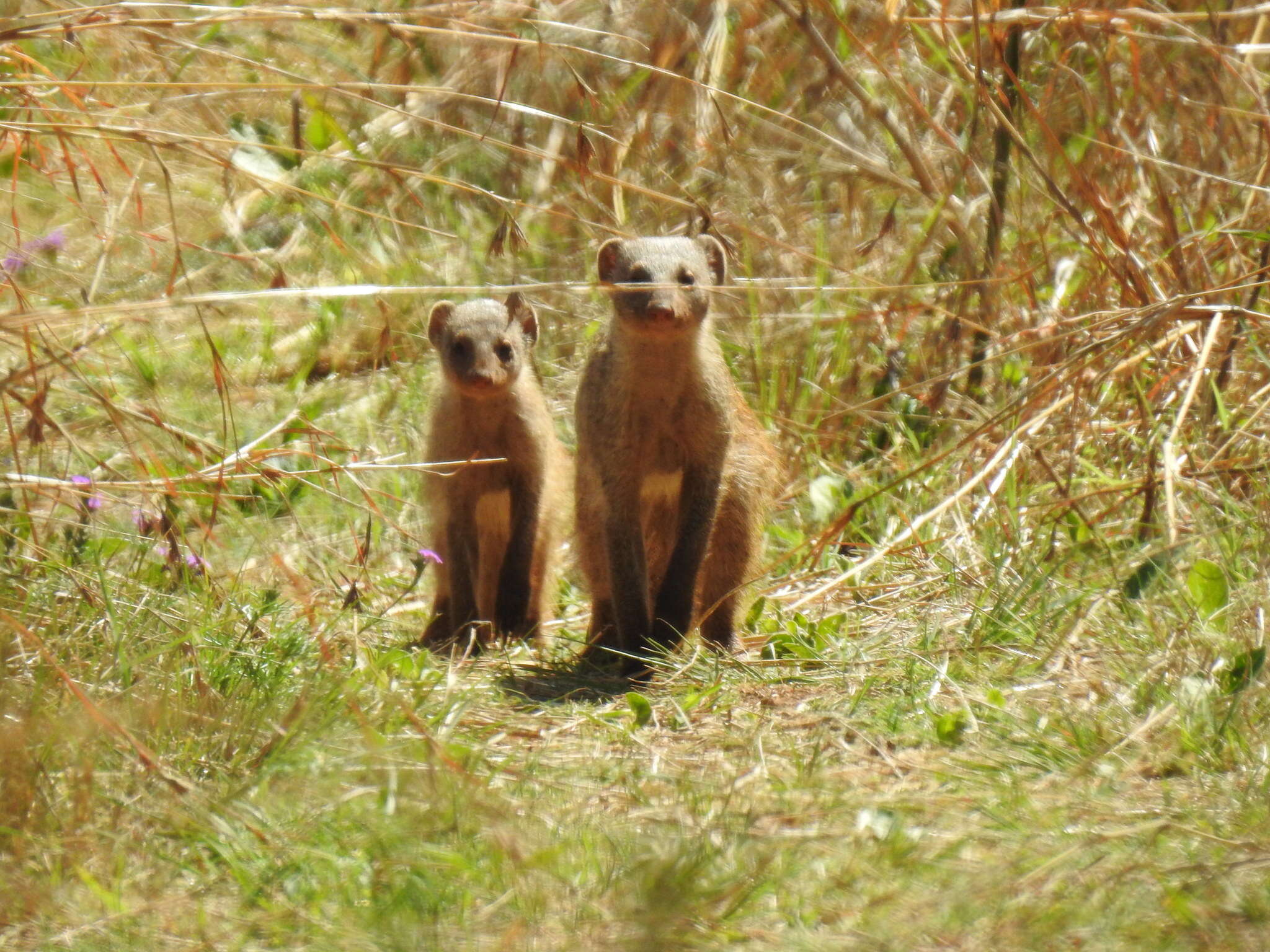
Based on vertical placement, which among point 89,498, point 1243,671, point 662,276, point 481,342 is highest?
point 662,276

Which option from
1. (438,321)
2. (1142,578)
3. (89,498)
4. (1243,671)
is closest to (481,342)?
(438,321)

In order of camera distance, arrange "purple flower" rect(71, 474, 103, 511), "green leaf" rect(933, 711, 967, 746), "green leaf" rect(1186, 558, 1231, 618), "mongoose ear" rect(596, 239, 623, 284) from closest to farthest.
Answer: "purple flower" rect(71, 474, 103, 511)
"green leaf" rect(933, 711, 967, 746)
"green leaf" rect(1186, 558, 1231, 618)
"mongoose ear" rect(596, 239, 623, 284)

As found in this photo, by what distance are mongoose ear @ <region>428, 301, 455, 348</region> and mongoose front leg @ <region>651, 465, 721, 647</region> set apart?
3.38 ft

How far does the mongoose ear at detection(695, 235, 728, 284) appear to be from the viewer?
4.63 m

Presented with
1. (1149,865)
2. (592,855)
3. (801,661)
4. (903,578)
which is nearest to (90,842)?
(592,855)

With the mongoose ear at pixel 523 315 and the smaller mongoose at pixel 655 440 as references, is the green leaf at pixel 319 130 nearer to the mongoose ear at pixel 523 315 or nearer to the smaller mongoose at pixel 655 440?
the mongoose ear at pixel 523 315

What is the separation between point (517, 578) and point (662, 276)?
3.76 feet

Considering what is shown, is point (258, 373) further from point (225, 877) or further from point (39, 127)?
point (225, 877)

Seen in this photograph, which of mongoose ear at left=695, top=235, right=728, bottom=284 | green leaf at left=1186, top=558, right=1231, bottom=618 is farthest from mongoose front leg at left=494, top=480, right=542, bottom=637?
green leaf at left=1186, top=558, right=1231, bottom=618

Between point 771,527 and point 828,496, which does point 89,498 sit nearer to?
point 771,527

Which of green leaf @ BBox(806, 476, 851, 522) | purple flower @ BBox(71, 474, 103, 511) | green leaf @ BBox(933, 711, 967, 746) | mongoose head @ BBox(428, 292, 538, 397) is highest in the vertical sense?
mongoose head @ BBox(428, 292, 538, 397)

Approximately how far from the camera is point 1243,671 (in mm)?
3285

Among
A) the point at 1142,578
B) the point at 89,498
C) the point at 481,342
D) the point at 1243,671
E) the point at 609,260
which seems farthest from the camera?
the point at 481,342

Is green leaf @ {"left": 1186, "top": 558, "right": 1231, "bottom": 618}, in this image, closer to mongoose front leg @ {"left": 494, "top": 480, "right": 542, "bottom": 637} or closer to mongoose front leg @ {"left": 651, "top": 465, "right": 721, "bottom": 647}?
mongoose front leg @ {"left": 651, "top": 465, "right": 721, "bottom": 647}
